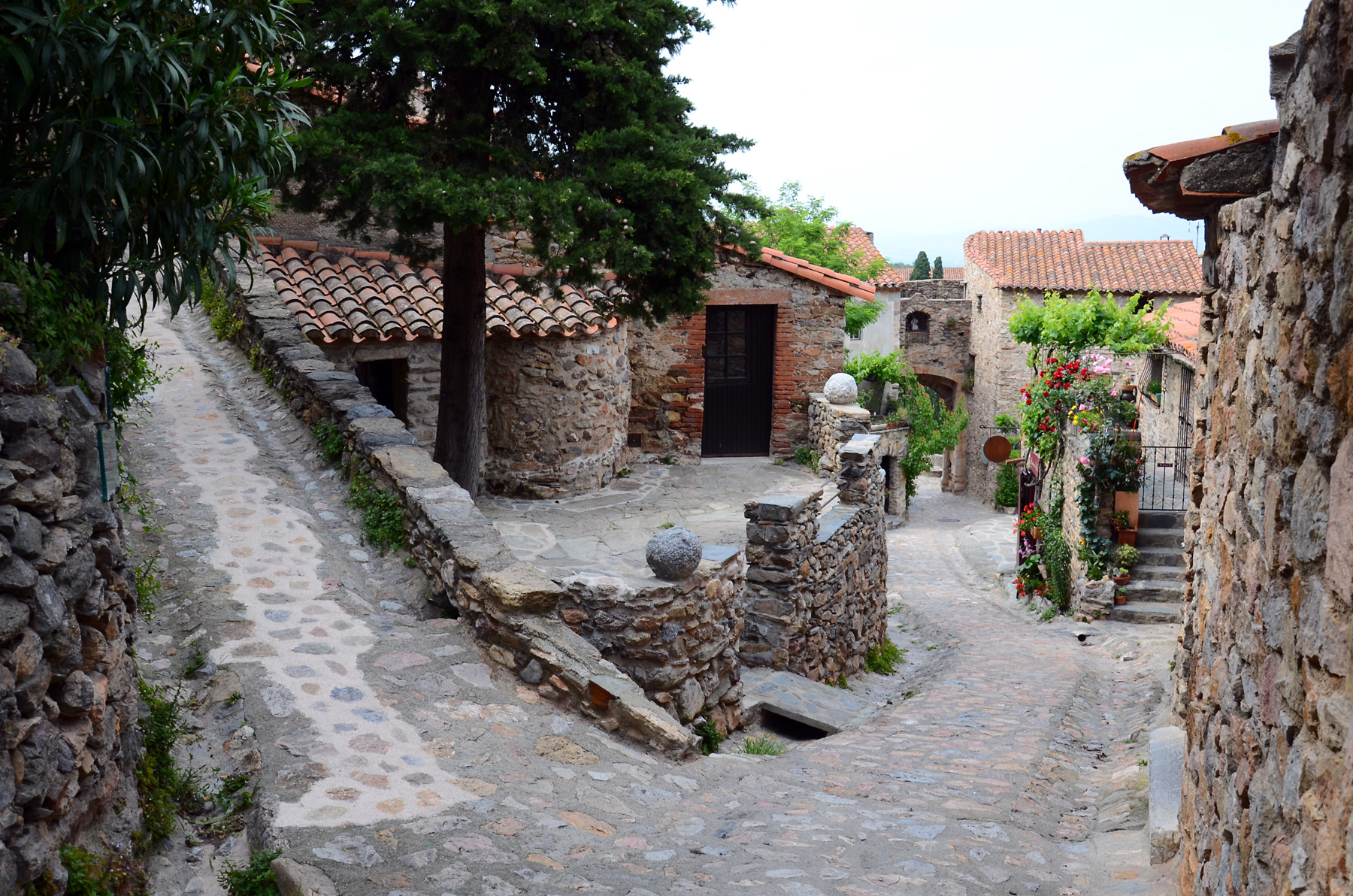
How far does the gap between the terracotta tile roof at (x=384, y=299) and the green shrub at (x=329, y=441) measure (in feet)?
5.64

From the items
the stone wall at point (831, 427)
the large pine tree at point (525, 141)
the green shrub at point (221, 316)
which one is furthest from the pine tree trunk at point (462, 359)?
the stone wall at point (831, 427)

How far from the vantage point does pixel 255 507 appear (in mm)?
7027

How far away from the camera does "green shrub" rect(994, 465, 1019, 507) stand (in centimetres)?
2602

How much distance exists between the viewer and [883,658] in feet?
37.3

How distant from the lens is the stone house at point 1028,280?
27.0m

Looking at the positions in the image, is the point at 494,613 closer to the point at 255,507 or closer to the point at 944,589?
the point at 255,507

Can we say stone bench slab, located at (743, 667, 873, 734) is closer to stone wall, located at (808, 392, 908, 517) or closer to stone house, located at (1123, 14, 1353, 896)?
stone wall, located at (808, 392, 908, 517)

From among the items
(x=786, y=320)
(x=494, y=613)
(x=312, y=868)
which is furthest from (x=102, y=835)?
(x=786, y=320)

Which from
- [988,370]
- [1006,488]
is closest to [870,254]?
[988,370]

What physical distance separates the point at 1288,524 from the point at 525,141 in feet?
23.9

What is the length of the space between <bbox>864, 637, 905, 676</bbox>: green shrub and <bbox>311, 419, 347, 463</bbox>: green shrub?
229 inches

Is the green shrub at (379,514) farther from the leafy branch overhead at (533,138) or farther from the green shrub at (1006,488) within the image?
the green shrub at (1006,488)

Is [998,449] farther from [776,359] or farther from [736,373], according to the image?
[736,373]

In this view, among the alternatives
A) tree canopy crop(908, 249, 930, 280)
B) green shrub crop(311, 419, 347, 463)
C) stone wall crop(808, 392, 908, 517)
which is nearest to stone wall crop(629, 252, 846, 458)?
stone wall crop(808, 392, 908, 517)
